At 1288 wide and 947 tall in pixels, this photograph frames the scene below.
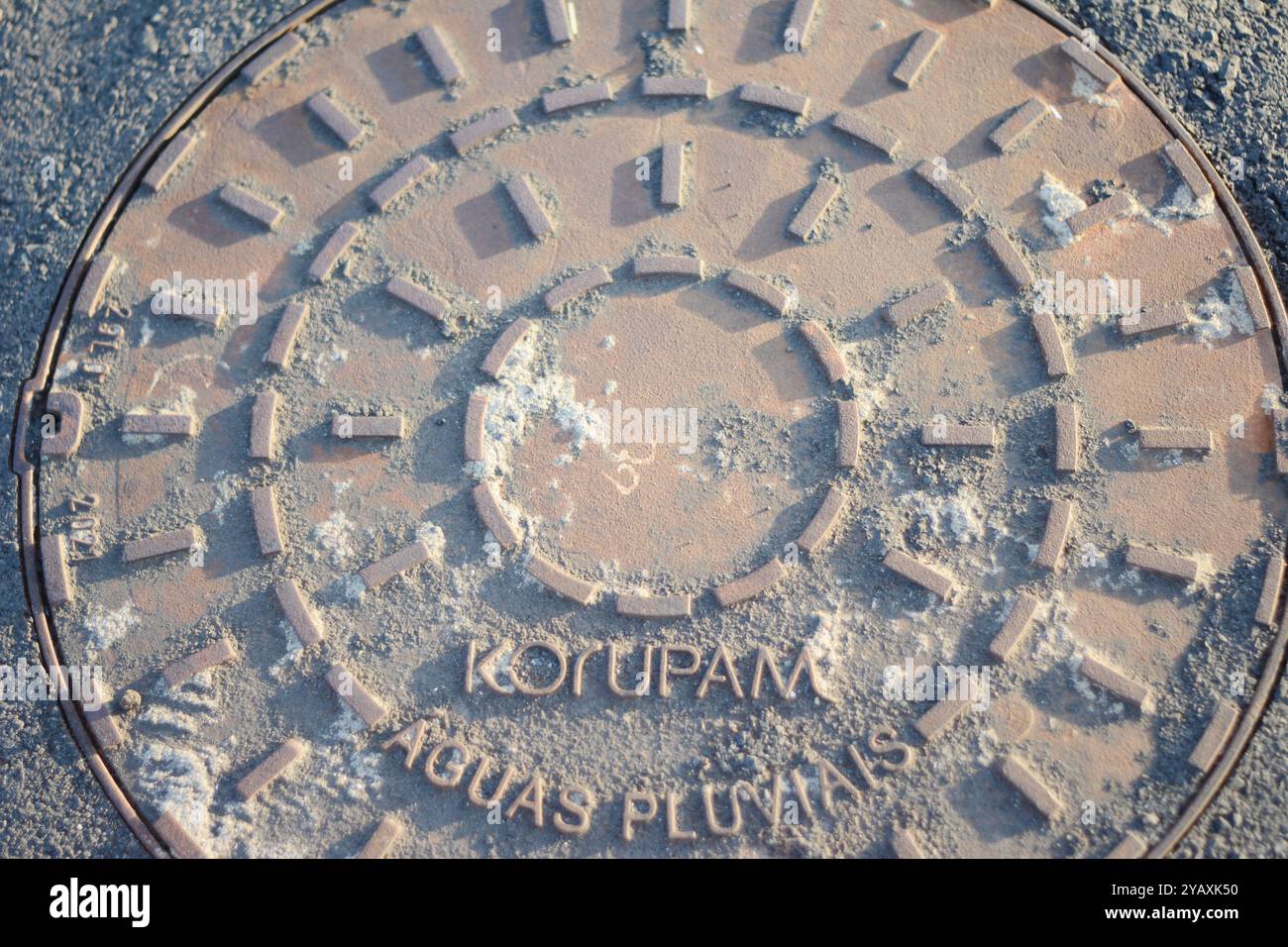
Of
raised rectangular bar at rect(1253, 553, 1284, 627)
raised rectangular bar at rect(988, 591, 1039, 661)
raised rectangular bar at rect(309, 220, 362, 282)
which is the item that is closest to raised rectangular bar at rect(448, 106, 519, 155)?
raised rectangular bar at rect(309, 220, 362, 282)

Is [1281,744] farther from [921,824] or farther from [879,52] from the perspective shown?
[879,52]

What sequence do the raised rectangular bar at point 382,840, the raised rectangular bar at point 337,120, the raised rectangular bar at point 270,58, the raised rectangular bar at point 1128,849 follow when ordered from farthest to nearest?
the raised rectangular bar at point 270,58 < the raised rectangular bar at point 337,120 < the raised rectangular bar at point 382,840 < the raised rectangular bar at point 1128,849

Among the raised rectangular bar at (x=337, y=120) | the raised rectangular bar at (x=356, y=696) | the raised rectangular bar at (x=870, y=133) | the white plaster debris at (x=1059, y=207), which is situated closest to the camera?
the raised rectangular bar at (x=356, y=696)

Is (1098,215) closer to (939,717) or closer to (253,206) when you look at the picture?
(939,717)

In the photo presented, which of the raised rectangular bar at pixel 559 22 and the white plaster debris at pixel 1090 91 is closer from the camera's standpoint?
the white plaster debris at pixel 1090 91

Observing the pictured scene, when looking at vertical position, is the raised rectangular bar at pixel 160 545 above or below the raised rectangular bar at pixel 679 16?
below

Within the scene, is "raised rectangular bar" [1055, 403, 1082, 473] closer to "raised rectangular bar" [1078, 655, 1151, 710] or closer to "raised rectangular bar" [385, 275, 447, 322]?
"raised rectangular bar" [1078, 655, 1151, 710]

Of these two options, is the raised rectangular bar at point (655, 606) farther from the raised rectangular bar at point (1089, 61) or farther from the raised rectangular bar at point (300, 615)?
the raised rectangular bar at point (1089, 61)

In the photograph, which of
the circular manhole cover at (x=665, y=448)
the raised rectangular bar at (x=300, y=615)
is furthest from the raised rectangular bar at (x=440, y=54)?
the raised rectangular bar at (x=300, y=615)

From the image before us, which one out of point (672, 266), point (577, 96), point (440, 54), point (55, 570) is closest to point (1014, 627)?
point (672, 266)
